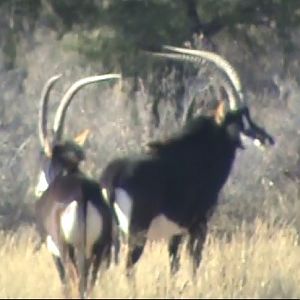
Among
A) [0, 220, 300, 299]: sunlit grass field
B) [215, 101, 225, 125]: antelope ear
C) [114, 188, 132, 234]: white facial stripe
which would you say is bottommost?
[0, 220, 300, 299]: sunlit grass field

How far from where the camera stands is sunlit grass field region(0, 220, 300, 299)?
29.6 feet

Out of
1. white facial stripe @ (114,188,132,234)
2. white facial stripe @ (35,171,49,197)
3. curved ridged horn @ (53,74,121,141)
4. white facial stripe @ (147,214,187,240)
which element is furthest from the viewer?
curved ridged horn @ (53,74,121,141)

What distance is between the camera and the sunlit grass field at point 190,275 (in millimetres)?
9016

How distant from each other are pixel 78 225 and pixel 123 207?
938 millimetres

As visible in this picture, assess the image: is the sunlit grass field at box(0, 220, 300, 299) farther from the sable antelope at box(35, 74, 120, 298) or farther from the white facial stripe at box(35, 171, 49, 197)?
the white facial stripe at box(35, 171, 49, 197)

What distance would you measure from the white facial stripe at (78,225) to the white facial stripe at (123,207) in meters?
0.74

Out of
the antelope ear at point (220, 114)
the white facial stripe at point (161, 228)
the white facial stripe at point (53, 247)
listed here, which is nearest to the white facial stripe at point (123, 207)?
the white facial stripe at point (161, 228)

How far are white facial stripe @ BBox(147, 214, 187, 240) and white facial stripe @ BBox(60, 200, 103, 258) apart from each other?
3.06ft

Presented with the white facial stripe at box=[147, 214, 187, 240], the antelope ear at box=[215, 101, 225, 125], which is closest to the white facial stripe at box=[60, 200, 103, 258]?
the white facial stripe at box=[147, 214, 187, 240]

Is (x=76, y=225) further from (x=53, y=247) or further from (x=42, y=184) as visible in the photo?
(x=42, y=184)

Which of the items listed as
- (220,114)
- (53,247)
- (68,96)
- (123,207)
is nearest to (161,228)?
(123,207)

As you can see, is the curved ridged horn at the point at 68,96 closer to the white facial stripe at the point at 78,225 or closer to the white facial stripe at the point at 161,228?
the white facial stripe at the point at 161,228

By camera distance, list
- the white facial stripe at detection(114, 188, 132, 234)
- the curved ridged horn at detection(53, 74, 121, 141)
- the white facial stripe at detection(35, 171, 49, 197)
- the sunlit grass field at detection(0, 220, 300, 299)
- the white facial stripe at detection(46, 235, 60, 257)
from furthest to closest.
A: the curved ridged horn at detection(53, 74, 121, 141)
the white facial stripe at detection(35, 171, 49, 197)
the white facial stripe at detection(114, 188, 132, 234)
the white facial stripe at detection(46, 235, 60, 257)
the sunlit grass field at detection(0, 220, 300, 299)

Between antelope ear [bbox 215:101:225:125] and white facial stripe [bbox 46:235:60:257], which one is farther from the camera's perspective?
antelope ear [bbox 215:101:225:125]
